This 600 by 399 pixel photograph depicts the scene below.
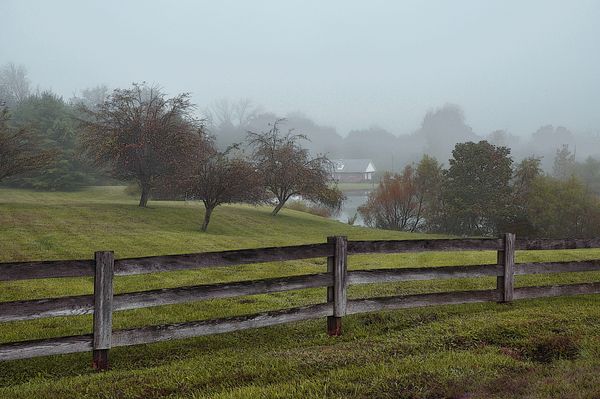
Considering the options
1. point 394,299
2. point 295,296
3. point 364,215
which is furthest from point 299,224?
point 394,299

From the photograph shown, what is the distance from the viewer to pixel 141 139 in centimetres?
4150

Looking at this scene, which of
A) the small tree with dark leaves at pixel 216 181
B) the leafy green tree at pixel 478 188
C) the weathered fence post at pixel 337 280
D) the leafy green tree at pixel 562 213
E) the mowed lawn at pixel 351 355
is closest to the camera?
the mowed lawn at pixel 351 355

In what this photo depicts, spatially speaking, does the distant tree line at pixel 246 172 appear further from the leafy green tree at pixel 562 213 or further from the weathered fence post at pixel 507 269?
the weathered fence post at pixel 507 269

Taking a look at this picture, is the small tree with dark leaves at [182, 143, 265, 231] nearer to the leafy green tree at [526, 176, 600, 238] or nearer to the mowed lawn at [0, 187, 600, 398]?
the mowed lawn at [0, 187, 600, 398]

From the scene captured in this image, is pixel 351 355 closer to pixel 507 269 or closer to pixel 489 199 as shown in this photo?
pixel 507 269

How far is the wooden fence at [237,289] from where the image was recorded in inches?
233

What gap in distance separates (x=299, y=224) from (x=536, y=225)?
96.1ft

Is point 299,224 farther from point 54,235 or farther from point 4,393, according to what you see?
point 4,393

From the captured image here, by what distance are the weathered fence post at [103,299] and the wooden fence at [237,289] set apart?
12mm

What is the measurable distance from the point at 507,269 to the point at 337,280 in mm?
3839

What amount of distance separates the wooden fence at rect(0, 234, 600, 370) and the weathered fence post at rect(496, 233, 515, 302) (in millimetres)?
18

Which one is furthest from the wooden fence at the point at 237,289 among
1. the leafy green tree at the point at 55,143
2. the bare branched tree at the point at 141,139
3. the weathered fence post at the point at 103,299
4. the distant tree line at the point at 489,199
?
the leafy green tree at the point at 55,143

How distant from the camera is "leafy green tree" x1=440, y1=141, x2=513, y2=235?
197 feet

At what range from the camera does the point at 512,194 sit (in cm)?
6381
